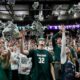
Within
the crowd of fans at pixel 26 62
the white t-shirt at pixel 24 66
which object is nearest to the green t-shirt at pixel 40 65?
the crowd of fans at pixel 26 62

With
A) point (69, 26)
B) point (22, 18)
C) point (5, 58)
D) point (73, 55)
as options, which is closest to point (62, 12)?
point (69, 26)

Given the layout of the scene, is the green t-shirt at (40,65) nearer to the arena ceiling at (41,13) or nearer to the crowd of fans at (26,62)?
the crowd of fans at (26,62)

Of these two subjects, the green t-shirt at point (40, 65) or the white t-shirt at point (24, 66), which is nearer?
the green t-shirt at point (40, 65)

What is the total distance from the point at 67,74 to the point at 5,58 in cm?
131

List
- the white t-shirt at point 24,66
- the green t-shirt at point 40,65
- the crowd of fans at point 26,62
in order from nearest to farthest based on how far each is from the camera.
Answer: the crowd of fans at point 26,62
the green t-shirt at point 40,65
the white t-shirt at point 24,66

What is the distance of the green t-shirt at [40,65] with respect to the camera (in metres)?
5.52

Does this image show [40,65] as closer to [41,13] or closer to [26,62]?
[26,62]

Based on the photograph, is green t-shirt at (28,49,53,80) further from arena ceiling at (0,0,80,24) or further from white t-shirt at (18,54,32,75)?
arena ceiling at (0,0,80,24)

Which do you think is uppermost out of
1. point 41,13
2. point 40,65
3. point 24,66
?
point 41,13

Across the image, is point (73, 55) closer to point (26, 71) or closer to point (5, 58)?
point (26, 71)

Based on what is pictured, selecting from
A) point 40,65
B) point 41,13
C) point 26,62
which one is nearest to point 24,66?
point 26,62

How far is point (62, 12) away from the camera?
85.7 feet

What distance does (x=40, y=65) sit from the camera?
218 inches

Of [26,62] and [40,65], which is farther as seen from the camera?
[26,62]
